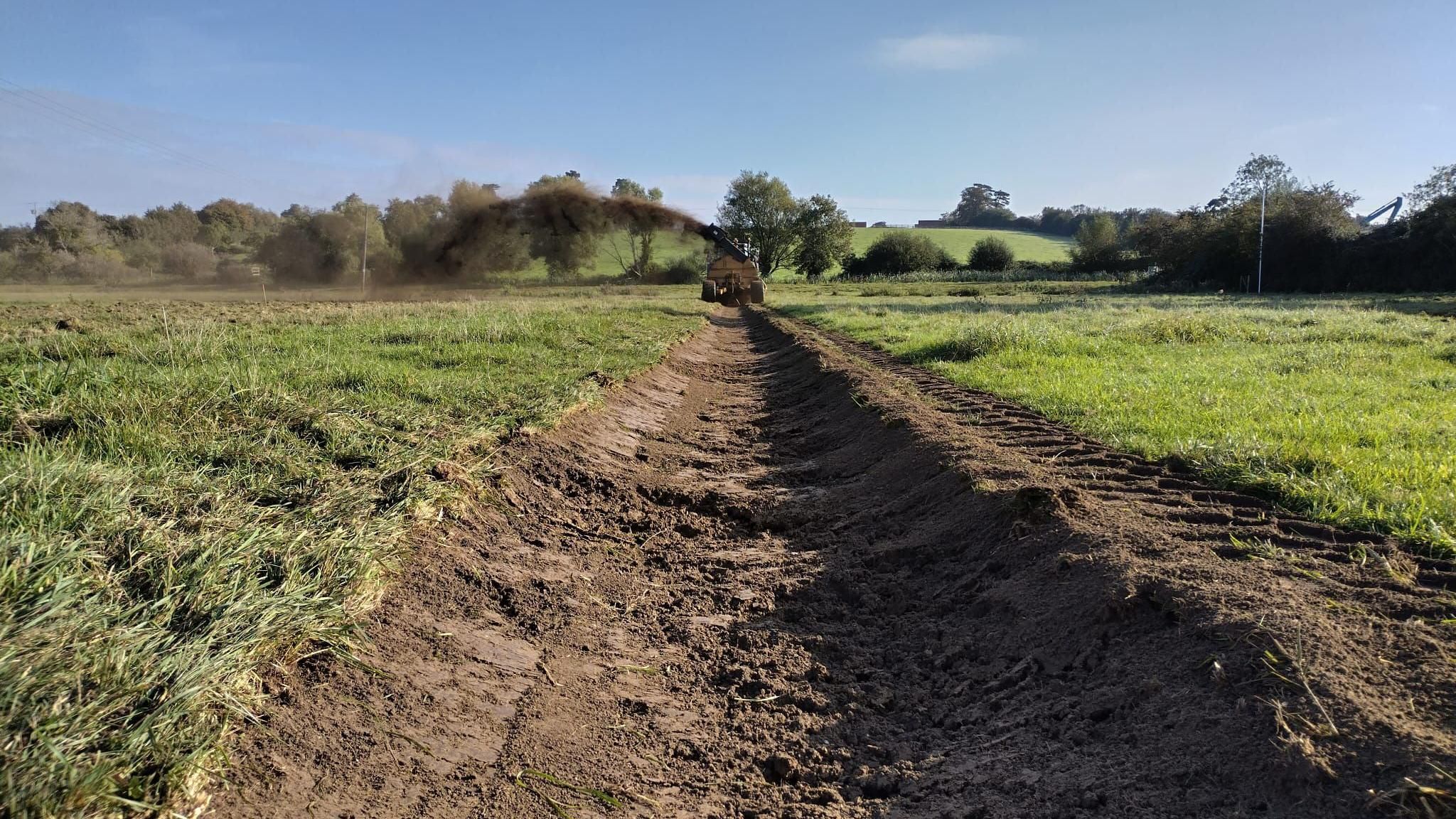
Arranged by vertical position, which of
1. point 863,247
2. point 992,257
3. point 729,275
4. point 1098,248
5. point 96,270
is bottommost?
point 729,275

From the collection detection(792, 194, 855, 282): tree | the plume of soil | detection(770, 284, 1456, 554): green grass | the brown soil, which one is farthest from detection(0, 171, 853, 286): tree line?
the brown soil

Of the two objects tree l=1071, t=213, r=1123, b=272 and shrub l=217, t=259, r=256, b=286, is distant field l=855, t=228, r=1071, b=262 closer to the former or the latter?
tree l=1071, t=213, r=1123, b=272

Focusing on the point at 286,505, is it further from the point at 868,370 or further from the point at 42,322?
the point at 42,322

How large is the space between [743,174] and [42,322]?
197 feet

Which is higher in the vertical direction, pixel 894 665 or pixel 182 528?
pixel 182 528

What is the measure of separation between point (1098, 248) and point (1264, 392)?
6948cm

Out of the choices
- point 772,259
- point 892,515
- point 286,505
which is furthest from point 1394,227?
point 286,505

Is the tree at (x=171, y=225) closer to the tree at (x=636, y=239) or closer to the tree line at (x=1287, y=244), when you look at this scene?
the tree at (x=636, y=239)

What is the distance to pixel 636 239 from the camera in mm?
41531

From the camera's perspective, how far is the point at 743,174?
71.2 meters

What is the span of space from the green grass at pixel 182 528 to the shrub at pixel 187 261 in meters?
47.9

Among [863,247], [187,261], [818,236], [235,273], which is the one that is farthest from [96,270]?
[863,247]

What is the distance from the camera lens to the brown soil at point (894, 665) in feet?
7.90

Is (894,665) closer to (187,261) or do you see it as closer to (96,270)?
(187,261)
